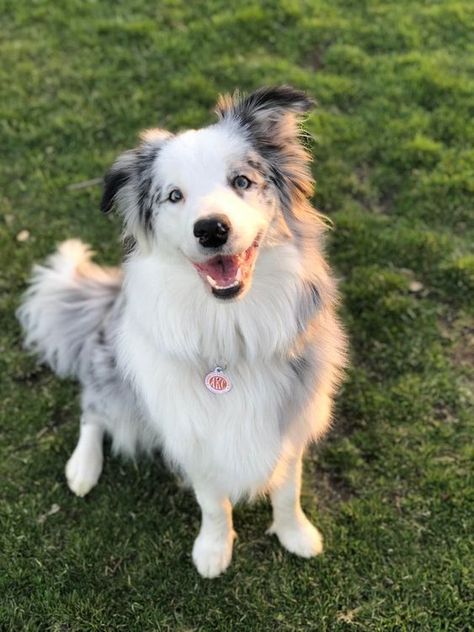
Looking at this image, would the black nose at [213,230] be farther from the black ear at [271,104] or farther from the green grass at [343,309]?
the green grass at [343,309]

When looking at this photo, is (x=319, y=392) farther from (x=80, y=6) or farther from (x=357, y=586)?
(x=80, y=6)

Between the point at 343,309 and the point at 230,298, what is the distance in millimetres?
1932

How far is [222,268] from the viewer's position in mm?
2518

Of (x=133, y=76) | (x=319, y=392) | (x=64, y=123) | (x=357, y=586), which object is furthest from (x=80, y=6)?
(x=357, y=586)

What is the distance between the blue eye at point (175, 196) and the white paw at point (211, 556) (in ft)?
5.55

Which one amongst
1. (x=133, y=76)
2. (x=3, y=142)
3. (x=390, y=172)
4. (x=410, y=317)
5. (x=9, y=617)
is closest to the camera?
(x=9, y=617)

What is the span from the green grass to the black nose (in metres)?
1.78

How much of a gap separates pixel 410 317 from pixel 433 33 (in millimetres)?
3140

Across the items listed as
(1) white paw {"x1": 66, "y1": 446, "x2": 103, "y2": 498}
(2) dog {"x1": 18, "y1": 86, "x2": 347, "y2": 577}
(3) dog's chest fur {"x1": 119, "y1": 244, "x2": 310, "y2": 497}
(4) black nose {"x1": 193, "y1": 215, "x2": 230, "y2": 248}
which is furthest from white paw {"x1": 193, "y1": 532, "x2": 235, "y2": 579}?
(4) black nose {"x1": 193, "y1": 215, "x2": 230, "y2": 248}

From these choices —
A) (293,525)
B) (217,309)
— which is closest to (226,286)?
(217,309)

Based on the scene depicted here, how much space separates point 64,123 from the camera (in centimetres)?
548

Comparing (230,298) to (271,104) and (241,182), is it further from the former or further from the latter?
(271,104)

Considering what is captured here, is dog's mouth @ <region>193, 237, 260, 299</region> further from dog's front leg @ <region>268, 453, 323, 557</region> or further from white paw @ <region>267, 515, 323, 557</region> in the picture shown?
white paw @ <region>267, 515, 323, 557</region>

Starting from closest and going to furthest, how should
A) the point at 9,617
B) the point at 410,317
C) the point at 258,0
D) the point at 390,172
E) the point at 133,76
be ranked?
the point at 9,617 < the point at 410,317 < the point at 390,172 < the point at 133,76 < the point at 258,0
